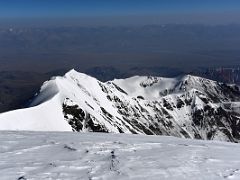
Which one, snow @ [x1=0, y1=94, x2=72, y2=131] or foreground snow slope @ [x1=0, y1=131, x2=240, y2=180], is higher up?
foreground snow slope @ [x1=0, y1=131, x2=240, y2=180]

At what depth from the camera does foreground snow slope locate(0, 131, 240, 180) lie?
19.2 meters

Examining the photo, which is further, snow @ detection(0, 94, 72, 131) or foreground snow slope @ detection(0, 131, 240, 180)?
snow @ detection(0, 94, 72, 131)

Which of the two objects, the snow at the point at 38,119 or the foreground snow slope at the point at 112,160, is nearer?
the foreground snow slope at the point at 112,160

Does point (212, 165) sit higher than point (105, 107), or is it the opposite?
point (212, 165)

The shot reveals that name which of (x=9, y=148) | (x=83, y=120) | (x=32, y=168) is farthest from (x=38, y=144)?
(x=83, y=120)

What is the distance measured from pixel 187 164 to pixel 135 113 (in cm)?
16530

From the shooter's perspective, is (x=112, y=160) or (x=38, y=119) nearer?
(x=112, y=160)

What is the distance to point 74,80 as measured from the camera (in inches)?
6609

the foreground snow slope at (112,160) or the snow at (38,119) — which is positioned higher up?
the foreground snow slope at (112,160)

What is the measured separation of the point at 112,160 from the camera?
2233 cm

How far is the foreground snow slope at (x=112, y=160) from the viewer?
19.2 metres

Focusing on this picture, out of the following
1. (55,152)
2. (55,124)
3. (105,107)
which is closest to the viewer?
(55,152)

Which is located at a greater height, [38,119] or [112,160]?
[112,160]

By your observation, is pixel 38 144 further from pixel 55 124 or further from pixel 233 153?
pixel 55 124
